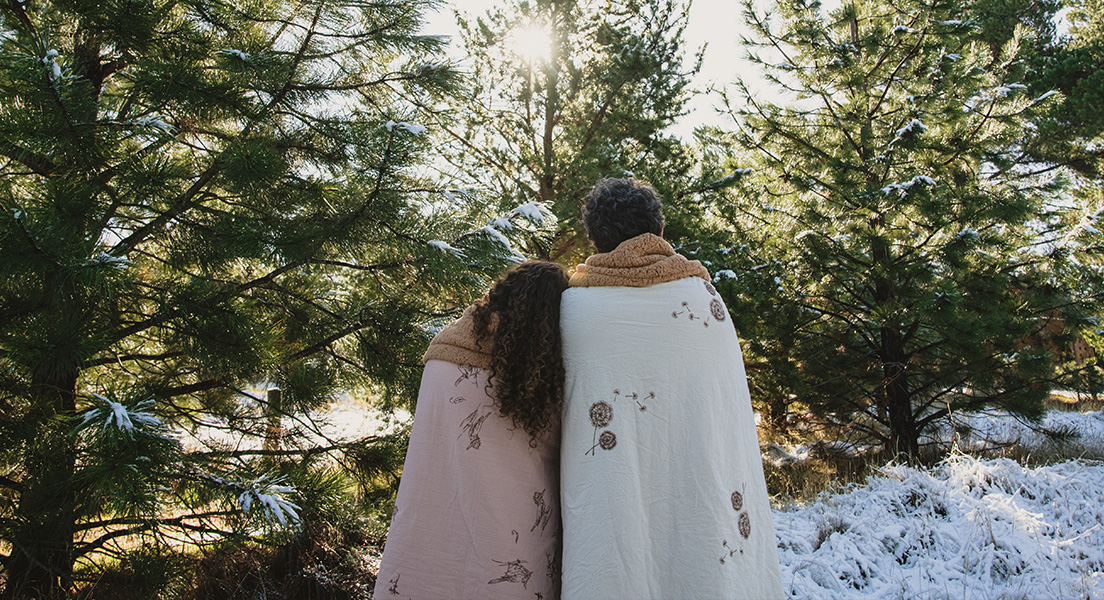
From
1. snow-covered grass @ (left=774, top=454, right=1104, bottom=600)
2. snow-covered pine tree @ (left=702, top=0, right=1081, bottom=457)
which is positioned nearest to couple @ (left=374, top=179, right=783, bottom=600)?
snow-covered grass @ (left=774, top=454, right=1104, bottom=600)

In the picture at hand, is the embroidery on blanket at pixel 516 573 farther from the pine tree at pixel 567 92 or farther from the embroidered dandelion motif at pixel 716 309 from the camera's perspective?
the pine tree at pixel 567 92

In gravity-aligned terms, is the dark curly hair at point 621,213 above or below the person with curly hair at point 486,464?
above

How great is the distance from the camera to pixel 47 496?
2.39m

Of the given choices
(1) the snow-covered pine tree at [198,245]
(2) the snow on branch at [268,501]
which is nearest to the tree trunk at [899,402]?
(1) the snow-covered pine tree at [198,245]

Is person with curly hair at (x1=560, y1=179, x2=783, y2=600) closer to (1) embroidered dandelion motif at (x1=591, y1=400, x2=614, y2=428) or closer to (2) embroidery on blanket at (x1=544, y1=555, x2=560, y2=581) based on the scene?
(1) embroidered dandelion motif at (x1=591, y1=400, x2=614, y2=428)

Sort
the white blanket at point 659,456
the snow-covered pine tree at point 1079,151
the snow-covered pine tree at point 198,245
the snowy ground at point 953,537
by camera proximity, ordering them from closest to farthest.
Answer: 1. the white blanket at point 659,456
2. the snow-covered pine tree at point 198,245
3. the snowy ground at point 953,537
4. the snow-covered pine tree at point 1079,151

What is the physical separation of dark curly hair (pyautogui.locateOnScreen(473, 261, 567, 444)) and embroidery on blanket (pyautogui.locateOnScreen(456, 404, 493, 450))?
74 millimetres

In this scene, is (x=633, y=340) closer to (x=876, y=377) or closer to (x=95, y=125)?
(x=95, y=125)

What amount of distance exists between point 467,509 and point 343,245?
1600mm

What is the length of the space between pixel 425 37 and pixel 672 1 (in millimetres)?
4692

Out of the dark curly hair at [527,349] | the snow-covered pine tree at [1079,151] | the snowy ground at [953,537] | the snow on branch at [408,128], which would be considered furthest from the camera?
the snow-covered pine tree at [1079,151]

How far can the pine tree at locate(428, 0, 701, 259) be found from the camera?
702cm

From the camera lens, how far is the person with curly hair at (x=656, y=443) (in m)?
1.66

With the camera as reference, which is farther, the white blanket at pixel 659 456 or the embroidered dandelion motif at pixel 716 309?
the embroidered dandelion motif at pixel 716 309
